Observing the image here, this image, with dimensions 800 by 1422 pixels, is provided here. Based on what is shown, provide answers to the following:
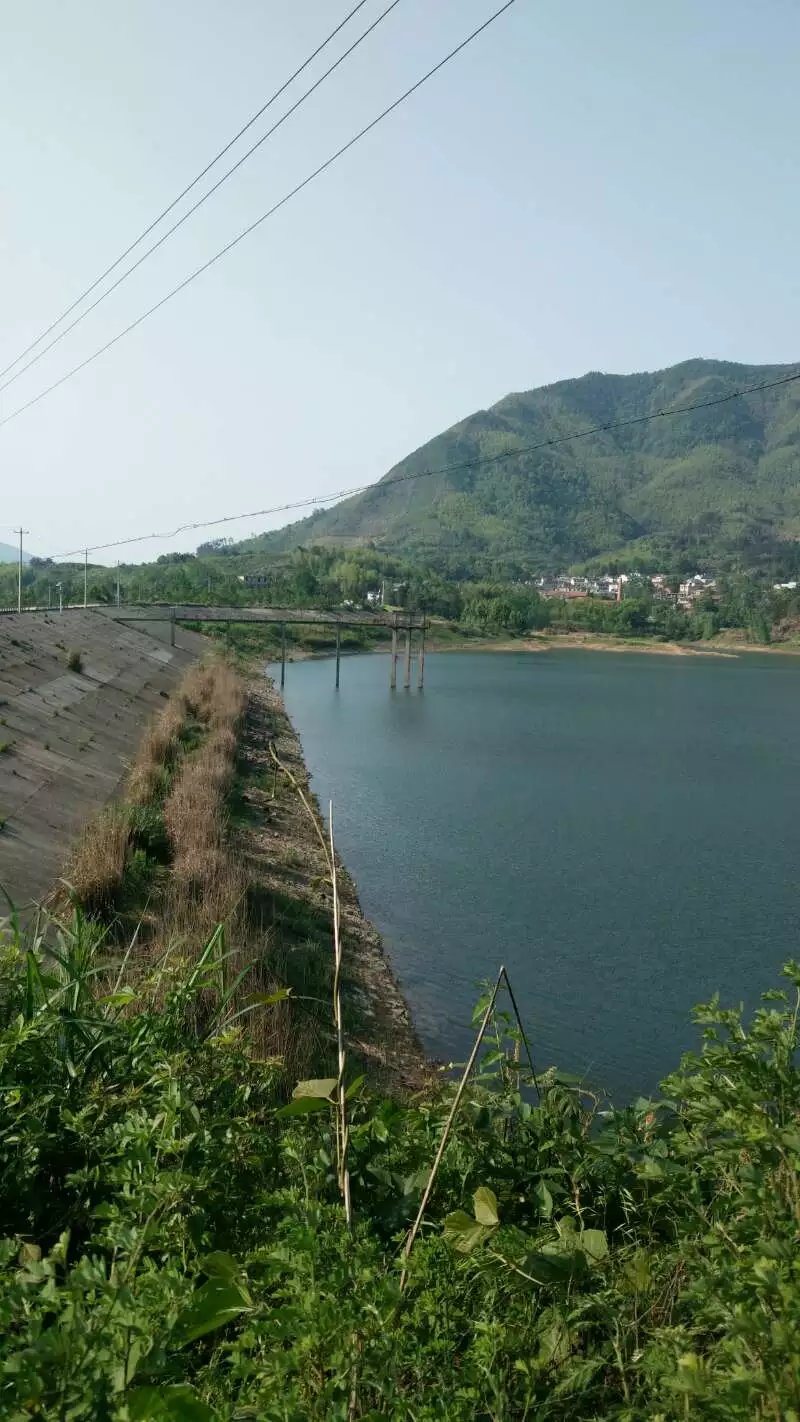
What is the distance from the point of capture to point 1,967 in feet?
10.9

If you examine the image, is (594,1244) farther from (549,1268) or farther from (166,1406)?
(166,1406)

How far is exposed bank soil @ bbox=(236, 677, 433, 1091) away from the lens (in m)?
8.36

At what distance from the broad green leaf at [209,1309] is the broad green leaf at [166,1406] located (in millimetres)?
147

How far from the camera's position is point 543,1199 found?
283cm

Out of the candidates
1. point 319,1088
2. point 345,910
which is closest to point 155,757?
point 345,910

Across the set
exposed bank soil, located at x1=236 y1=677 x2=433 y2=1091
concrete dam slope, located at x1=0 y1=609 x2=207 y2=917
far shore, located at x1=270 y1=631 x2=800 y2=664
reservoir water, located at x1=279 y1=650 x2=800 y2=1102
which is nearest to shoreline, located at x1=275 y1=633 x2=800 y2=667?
far shore, located at x1=270 y1=631 x2=800 y2=664

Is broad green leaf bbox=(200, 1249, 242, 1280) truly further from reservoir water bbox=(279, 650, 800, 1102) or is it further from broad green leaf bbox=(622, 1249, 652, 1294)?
reservoir water bbox=(279, 650, 800, 1102)

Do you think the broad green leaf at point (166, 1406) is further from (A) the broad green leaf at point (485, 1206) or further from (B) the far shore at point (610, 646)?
(B) the far shore at point (610, 646)

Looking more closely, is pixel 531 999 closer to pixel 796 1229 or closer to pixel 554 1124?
pixel 554 1124

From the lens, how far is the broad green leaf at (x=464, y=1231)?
2.51m

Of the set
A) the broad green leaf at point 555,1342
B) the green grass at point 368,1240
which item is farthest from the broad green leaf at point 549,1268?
the broad green leaf at point 555,1342

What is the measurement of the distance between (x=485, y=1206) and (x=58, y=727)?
42.6ft

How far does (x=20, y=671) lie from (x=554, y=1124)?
1564 cm

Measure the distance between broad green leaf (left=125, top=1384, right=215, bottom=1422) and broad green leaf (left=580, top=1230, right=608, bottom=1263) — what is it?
1.12m
